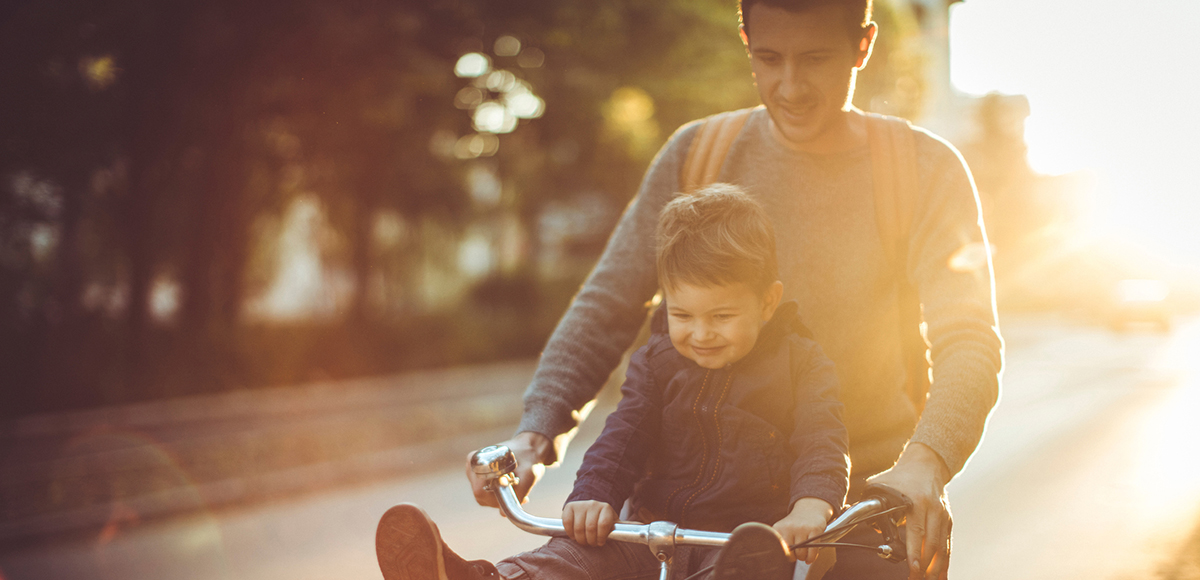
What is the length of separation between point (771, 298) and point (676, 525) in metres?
0.45

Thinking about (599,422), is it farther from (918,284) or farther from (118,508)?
(918,284)

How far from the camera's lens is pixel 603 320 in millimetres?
2072

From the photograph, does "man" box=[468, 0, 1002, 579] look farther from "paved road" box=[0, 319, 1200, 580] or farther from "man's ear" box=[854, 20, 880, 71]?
"paved road" box=[0, 319, 1200, 580]

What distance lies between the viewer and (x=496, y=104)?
11734 mm

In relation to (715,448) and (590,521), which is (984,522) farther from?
(590,521)

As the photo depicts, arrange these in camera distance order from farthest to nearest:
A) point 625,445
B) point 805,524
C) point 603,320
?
1. point 603,320
2. point 625,445
3. point 805,524

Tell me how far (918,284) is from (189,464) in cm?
788

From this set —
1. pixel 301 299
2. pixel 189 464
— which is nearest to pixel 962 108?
pixel 301 299

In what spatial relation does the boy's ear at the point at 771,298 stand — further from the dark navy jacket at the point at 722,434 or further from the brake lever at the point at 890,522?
the brake lever at the point at 890,522

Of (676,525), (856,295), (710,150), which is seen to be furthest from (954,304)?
(676,525)

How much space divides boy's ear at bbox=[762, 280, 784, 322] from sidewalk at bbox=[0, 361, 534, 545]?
21.1 ft

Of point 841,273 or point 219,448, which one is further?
point 219,448

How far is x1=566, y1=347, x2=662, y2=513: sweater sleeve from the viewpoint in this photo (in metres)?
1.61

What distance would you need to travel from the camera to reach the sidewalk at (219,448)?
7.04 meters
